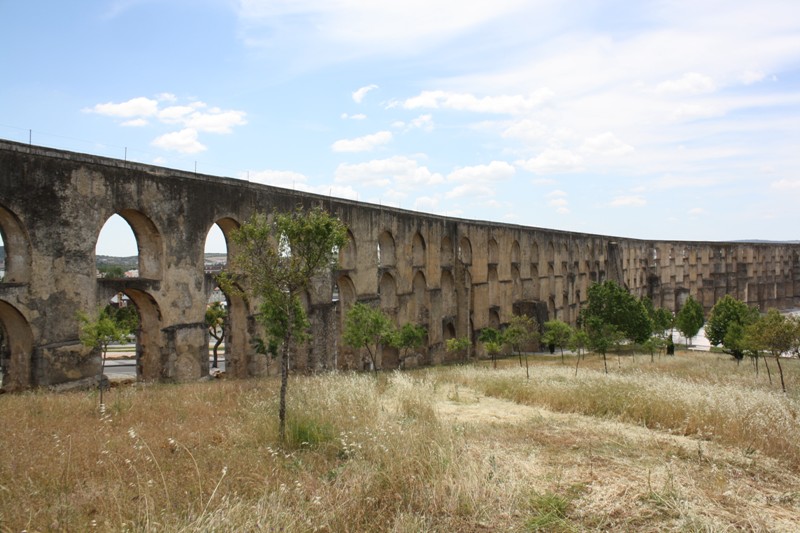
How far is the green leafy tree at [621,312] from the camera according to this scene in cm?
3225

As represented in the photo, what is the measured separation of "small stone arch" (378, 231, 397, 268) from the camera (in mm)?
23031

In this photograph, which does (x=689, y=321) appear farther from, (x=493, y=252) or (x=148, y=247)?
(x=148, y=247)

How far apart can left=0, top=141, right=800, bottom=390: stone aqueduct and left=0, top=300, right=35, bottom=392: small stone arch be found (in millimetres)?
21

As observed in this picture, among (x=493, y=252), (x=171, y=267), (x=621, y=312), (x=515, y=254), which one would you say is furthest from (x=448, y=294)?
(x=171, y=267)

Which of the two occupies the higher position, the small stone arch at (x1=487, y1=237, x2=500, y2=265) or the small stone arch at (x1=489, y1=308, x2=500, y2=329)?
the small stone arch at (x1=487, y1=237, x2=500, y2=265)

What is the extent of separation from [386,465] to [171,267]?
1006cm

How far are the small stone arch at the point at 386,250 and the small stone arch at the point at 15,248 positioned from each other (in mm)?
13150

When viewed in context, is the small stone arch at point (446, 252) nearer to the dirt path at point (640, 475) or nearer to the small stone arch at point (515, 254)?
the small stone arch at point (515, 254)

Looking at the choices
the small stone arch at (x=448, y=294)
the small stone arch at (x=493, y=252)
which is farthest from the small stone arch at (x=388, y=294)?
the small stone arch at (x=493, y=252)

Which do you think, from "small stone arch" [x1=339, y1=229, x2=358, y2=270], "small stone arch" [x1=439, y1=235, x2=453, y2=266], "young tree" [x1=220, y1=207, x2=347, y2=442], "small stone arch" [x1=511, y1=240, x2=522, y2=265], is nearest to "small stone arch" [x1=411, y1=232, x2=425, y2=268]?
"small stone arch" [x1=439, y1=235, x2=453, y2=266]

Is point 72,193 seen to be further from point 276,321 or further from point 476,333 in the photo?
point 476,333

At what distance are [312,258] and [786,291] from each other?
84277mm

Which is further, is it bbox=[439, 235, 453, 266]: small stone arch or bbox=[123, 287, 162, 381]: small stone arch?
bbox=[439, 235, 453, 266]: small stone arch

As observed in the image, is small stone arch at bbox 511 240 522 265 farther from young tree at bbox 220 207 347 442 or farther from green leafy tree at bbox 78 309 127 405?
young tree at bbox 220 207 347 442
